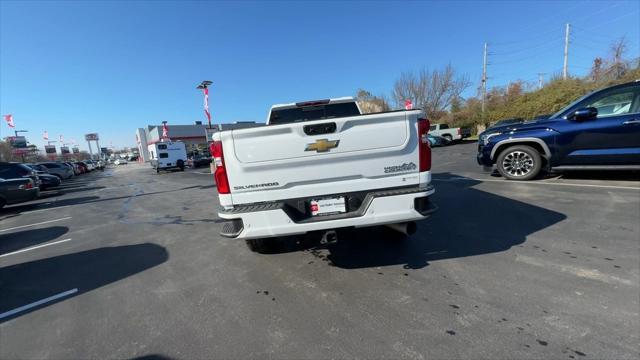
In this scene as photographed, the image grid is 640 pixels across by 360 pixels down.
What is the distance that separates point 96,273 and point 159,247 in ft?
3.16

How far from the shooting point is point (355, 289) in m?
2.97

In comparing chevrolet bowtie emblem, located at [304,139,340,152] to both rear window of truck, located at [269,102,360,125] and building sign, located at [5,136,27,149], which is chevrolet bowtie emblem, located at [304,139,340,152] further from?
building sign, located at [5,136,27,149]

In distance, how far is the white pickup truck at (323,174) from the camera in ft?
9.48

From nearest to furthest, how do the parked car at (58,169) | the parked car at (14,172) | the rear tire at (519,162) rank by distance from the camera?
1. the rear tire at (519,162)
2. the parked car at (14,172)
3. the parked car at (58,169)

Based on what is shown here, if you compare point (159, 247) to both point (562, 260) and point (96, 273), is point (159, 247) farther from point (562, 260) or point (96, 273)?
point (562, 260)

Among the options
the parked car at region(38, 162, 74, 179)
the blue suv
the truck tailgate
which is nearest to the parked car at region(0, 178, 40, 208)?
the truck tailgate

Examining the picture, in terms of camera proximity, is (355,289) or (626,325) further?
(355,289)

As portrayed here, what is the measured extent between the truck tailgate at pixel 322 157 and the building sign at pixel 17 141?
77841 millimetres

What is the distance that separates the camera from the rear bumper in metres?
2.88

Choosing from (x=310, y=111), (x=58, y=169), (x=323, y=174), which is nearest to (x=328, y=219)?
(x=323, y=174)

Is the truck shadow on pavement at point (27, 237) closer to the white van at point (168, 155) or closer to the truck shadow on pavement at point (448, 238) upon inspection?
the truck shadow on pavement at point (448, 238)

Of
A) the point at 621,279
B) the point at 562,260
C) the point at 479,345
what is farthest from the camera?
the point at 562,260

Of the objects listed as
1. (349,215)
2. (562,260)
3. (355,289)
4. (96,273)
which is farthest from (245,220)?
(562,260)

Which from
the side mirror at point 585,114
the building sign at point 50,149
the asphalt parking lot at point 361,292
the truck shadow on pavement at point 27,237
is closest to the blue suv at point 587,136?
the side mirror at point 585,114
